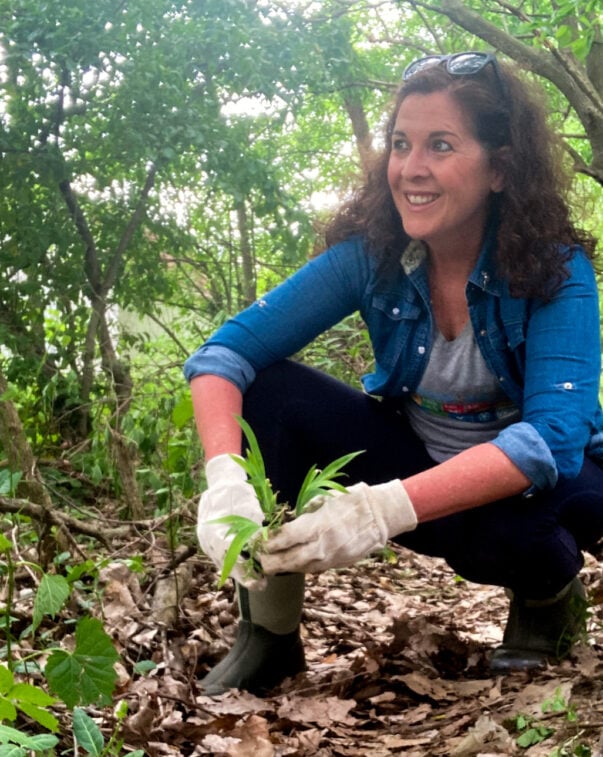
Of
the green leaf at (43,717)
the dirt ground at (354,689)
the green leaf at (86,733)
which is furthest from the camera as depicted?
the dirt ground at (354,689)

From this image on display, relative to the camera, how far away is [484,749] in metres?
1.55

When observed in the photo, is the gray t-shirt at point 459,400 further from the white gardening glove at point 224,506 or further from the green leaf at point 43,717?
the green leaf at point 43,717

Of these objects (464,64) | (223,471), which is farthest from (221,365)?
(464,64)

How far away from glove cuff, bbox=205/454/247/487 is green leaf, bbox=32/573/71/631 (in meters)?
0.45

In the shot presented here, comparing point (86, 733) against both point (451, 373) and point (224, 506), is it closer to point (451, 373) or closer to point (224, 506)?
point (224, 506)

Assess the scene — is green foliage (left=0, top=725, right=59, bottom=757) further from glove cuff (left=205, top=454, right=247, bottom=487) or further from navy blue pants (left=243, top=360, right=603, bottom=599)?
navy blue pants (left=243, top=360, right=603, bottom=599)

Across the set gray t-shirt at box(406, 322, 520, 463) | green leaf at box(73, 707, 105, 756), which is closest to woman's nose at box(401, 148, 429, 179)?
gray t-shirt at box(406, 322, 520, 463)

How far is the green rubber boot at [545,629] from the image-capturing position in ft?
7.12

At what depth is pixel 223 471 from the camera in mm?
1986

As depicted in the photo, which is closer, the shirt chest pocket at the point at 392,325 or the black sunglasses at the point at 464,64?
the black sunglasses at the point at 464,64

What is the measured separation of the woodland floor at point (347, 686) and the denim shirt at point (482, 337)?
46 centimetres

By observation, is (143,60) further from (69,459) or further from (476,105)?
(476,105)

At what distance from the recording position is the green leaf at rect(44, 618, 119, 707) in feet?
4.63

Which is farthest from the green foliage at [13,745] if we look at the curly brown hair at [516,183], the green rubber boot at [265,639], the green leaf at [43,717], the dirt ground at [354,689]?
the curly brown hair at [516,183]
